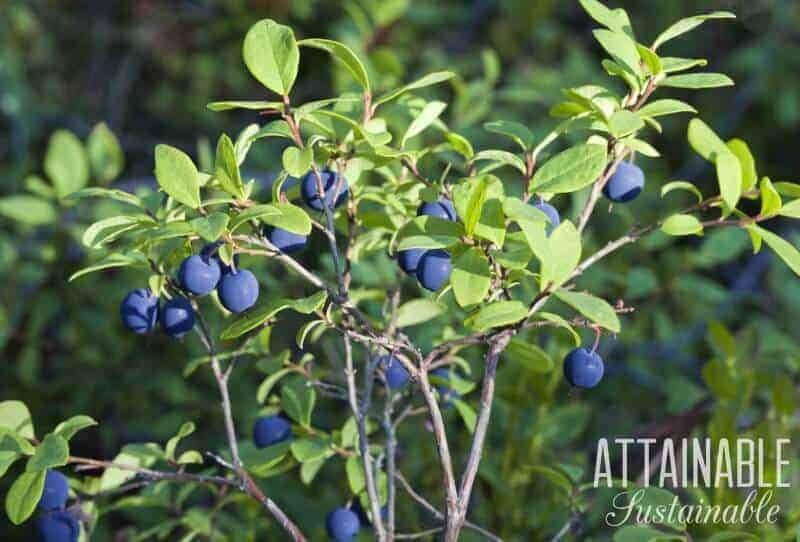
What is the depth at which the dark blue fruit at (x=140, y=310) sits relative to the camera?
108 centimetres

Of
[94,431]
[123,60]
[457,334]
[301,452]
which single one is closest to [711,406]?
[457,334]

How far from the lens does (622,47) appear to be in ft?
3.22

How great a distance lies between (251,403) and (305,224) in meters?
1.07

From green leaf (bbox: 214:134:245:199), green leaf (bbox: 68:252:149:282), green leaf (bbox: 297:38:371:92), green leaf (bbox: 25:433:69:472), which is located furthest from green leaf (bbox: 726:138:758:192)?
green leaf (bbox: 25:433:69:472)

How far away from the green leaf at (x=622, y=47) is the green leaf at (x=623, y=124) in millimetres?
62

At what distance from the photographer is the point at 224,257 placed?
97 centimetres

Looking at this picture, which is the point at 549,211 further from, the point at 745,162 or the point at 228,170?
the point at 228,170

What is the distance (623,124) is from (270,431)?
1.82ft

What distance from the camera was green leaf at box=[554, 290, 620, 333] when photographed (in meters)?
0.86

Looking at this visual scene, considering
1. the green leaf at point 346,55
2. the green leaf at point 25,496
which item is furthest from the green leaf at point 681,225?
the green leaf at point 25,496

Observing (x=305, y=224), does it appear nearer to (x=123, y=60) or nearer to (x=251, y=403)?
(x=251, y=403)

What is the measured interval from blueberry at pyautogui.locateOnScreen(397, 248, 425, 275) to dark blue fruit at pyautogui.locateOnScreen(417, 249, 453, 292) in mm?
36

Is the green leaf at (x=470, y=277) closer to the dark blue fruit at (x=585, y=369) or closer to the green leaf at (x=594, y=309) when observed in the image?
the green leaf at (x=594, y=309)

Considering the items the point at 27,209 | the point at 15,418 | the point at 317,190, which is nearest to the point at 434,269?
the point at 317,190
